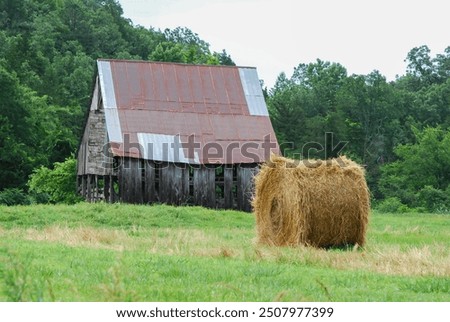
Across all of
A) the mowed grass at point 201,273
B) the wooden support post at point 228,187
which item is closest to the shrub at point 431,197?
the wooden support post at point 228,187

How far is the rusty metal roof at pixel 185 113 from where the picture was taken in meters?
37.0

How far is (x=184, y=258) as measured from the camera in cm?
1232

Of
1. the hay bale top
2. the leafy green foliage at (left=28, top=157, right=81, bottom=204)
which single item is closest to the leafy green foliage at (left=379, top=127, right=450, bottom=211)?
the leafy green foliage at (left=28, top=157, right=81, bottom=204)

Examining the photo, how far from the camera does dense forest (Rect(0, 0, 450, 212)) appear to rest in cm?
4788

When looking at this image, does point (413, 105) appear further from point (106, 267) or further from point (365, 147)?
point (106, 267)

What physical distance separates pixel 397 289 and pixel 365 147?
6531 cm

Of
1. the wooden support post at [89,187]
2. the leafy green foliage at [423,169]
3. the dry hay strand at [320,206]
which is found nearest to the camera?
the dry hay strand at [320,206]

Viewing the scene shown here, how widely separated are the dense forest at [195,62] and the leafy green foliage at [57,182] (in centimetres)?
6

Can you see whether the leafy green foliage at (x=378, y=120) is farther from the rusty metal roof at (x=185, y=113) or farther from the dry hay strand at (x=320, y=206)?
the dry hay strand at (x=320, y=206)

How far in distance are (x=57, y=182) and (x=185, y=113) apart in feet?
29.7

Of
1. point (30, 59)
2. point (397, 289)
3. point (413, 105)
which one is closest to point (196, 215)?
point (397, 289)

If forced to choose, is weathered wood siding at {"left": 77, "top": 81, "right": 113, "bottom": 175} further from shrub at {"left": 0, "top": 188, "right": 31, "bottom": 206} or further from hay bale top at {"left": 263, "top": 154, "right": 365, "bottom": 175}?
hay bale top at {"left": 263, "top": 154, "right": 365, "bottom": 175}

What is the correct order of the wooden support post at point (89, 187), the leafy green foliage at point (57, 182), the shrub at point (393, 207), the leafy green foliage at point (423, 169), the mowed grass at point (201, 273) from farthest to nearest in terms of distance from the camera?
the leafy green foliage at point (423, 169) → the shrub at point (393, 207) → the leafy green foliage at point (57, 182) → the wooden support post at point (89, 187) → the mowed grass at point (201, 273)
